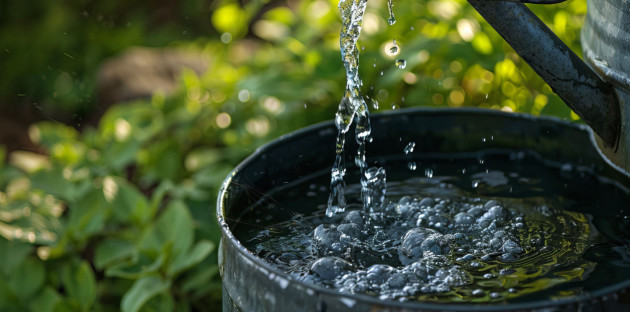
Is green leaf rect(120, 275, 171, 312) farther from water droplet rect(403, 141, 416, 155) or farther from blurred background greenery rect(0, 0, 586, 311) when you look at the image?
water droplet rect(403, 141, 416, 155)

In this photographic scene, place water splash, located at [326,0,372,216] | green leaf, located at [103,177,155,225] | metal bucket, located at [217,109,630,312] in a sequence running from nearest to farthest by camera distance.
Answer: metal bucket, located at [217,109,630,312] → water splash, located at [326,0,372,216] → green leaf, located at [103,177,155,225]

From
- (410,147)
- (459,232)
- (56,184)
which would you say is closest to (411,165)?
(410,147)

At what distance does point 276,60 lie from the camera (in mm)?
2568

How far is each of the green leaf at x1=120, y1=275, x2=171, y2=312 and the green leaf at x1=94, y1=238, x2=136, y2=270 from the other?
7.4 inches

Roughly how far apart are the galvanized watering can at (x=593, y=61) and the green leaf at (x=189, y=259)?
91cm

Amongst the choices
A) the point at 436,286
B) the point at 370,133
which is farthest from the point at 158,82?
the point at 436,286

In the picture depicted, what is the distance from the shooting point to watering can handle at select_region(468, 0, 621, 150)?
1031 millimetres

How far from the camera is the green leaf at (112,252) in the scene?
6.13 ft

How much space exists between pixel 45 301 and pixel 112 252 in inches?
8.0

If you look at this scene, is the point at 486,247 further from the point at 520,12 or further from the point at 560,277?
the point at 520,12

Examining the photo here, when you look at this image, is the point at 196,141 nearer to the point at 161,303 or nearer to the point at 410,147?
the point at 161,303

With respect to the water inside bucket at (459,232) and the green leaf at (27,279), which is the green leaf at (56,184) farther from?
the water inside bucket at (459,232)

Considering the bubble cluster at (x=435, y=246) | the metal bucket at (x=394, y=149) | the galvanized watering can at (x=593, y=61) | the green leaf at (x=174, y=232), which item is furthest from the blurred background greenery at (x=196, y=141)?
the galvanized watering can at (x=593, y=61)

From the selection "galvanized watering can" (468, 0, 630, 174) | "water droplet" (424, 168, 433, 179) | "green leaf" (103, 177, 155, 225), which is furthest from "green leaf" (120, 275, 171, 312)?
"galvanized watering can" (468, 0, 630, 174)
